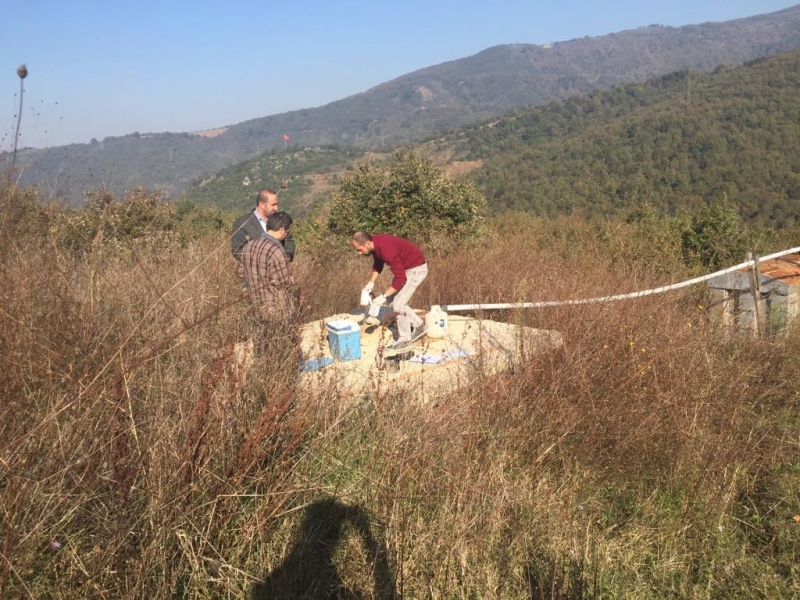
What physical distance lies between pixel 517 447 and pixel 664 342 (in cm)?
195

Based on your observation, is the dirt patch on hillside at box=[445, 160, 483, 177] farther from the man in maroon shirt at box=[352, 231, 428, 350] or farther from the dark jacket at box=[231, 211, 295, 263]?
the dark jacket at box=[231, 211, 295, 263]

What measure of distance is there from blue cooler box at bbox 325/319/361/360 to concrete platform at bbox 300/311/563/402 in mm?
79

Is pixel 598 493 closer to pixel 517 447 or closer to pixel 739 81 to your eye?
pixel 517 447

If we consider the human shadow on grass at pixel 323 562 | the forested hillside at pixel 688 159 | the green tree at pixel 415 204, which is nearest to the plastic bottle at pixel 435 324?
the human shadow on grass at pixel 323 562

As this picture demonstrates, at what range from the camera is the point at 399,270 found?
543 centimetres

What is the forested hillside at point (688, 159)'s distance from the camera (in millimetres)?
38875

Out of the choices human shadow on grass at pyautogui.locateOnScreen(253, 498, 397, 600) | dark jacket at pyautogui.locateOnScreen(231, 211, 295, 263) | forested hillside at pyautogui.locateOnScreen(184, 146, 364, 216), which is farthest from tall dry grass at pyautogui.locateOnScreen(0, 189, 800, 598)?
forested hillside at pyautogui.locateOnScreen(184, 146, 364, 216)

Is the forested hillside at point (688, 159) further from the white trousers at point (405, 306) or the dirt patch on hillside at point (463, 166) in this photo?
the white trousers at point (405, 306)

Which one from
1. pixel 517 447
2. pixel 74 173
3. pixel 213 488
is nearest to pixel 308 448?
pixel 213 488

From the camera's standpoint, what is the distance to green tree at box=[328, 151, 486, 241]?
1264 cm

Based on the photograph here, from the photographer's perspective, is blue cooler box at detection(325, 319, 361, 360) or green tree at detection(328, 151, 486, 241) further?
green tree at detection(328, 151, 486, 241)

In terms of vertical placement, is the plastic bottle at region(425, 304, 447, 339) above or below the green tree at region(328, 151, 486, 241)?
→ below

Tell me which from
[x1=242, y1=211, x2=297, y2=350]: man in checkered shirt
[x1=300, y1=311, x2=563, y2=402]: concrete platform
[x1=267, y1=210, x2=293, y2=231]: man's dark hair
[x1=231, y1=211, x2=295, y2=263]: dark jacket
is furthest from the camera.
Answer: [x1=231, y1=211, x2=295, y2=263]: dark jacket

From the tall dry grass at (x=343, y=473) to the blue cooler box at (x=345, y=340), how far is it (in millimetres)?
1166
